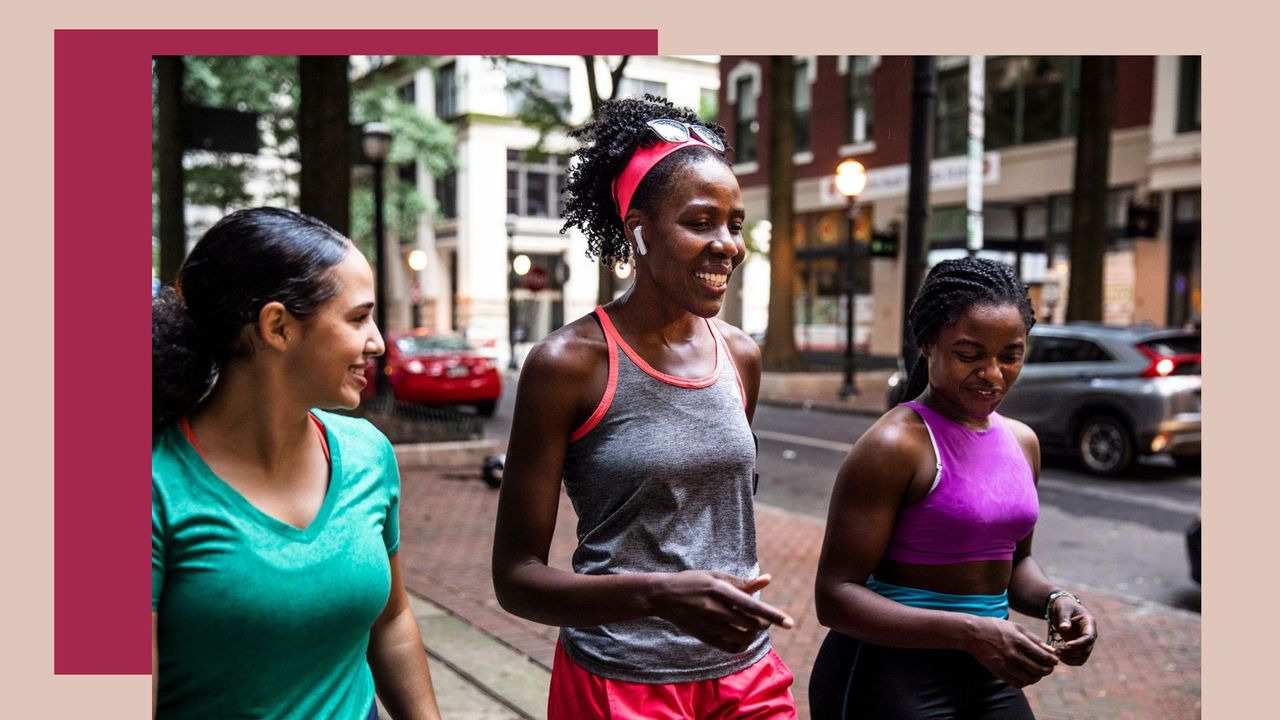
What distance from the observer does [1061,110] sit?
2248 cm

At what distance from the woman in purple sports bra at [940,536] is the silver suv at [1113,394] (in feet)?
31.0

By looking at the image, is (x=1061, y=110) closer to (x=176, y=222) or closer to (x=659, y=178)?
(x=176, y=222)

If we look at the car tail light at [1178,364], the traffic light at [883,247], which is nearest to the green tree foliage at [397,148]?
the traffic light at [883,247]

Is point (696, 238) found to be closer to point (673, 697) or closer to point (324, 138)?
point (673, 697)

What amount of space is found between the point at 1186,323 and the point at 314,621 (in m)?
21.1

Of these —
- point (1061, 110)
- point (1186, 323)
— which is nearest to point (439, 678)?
point (1186, 323)

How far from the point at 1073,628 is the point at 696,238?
1.14 meters

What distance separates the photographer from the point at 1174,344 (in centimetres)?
1109

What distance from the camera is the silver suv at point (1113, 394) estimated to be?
1082 cm

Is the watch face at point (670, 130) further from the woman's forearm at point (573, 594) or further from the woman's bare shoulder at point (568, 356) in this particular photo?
the woman's forearm at point (573, 594)

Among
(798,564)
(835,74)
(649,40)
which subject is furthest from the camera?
(835,74)

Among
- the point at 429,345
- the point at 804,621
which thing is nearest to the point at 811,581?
the point at 804,621

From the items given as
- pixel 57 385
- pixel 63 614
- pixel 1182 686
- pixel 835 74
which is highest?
pixel 835 74

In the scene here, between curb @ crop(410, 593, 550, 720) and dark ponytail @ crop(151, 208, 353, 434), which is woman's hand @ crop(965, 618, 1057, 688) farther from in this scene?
curb @ crop(410, 593, 550, 720)
